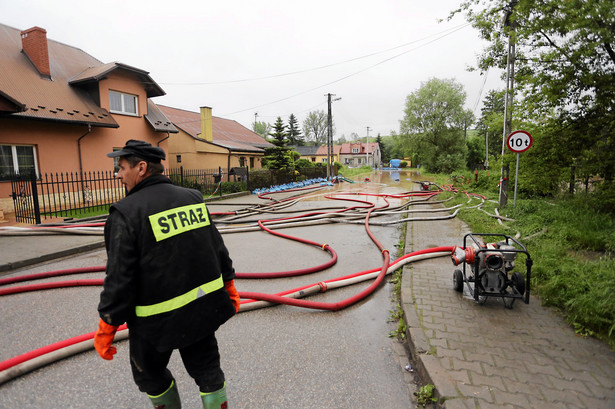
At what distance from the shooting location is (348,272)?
18.4 feet

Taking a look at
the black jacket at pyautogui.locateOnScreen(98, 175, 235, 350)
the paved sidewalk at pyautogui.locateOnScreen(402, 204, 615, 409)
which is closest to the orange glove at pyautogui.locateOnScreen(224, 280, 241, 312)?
the black jacket at pyautogui.locateOnScreen(98, 175, 235, 350)

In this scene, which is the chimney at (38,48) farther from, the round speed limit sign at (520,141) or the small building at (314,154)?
the small building at (314,154)

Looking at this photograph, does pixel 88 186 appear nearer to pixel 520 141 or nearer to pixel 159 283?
pixel 159 283

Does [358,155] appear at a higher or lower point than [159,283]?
higher

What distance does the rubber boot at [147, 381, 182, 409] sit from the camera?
6.83 feet

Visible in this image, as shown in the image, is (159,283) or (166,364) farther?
(166,364)

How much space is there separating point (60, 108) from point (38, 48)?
3268mm

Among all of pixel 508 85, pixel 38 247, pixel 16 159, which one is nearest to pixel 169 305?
pixel 38 247

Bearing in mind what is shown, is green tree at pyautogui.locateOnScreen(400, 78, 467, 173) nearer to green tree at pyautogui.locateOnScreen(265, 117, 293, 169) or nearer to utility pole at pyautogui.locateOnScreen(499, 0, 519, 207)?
green tree at pyautogui.locateOnScreen(265, 117, 293, 169)

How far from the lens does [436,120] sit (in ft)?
170

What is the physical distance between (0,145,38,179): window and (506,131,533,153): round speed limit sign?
16178mm

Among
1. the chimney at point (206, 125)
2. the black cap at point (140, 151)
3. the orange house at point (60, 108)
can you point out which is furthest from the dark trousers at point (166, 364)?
the chimney at point (206, 125)

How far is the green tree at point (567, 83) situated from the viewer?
716cm

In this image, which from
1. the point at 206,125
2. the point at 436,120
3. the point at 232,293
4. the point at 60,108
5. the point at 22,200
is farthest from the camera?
the point at 436,120
